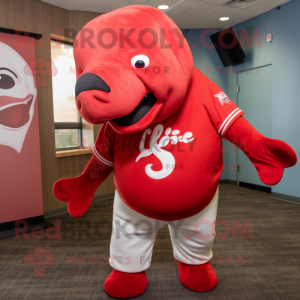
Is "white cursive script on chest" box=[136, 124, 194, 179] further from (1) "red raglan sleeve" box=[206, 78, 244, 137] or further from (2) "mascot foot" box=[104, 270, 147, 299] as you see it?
(2) "mascot foot" box=[104, 270, 147, 299]

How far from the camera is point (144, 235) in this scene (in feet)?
4.74

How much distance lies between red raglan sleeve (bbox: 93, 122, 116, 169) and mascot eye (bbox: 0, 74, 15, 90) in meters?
1.51

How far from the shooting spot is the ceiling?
346 cm

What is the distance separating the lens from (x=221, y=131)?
1.23 m

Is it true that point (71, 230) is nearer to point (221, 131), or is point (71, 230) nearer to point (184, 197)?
point (184, 197)

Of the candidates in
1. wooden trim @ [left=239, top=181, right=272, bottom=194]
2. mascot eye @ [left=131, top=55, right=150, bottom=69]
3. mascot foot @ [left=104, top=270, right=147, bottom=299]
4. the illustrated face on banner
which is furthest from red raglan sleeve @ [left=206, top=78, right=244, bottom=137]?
wooden trim @ [left=239, top=181, right=272, bottom=194]

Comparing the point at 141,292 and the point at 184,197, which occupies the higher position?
the point at 184,197

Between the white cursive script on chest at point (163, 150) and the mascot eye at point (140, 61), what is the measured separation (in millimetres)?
272

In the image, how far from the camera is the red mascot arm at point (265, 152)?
111 centimetres

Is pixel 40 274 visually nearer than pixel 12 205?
Yes

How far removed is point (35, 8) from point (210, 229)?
2907 mm

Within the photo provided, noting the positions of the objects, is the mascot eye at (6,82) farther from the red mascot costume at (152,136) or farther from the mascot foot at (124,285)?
the mascot foot at (124,285)

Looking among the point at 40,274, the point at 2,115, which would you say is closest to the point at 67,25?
the point at 2,115

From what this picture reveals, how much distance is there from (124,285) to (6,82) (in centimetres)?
201
